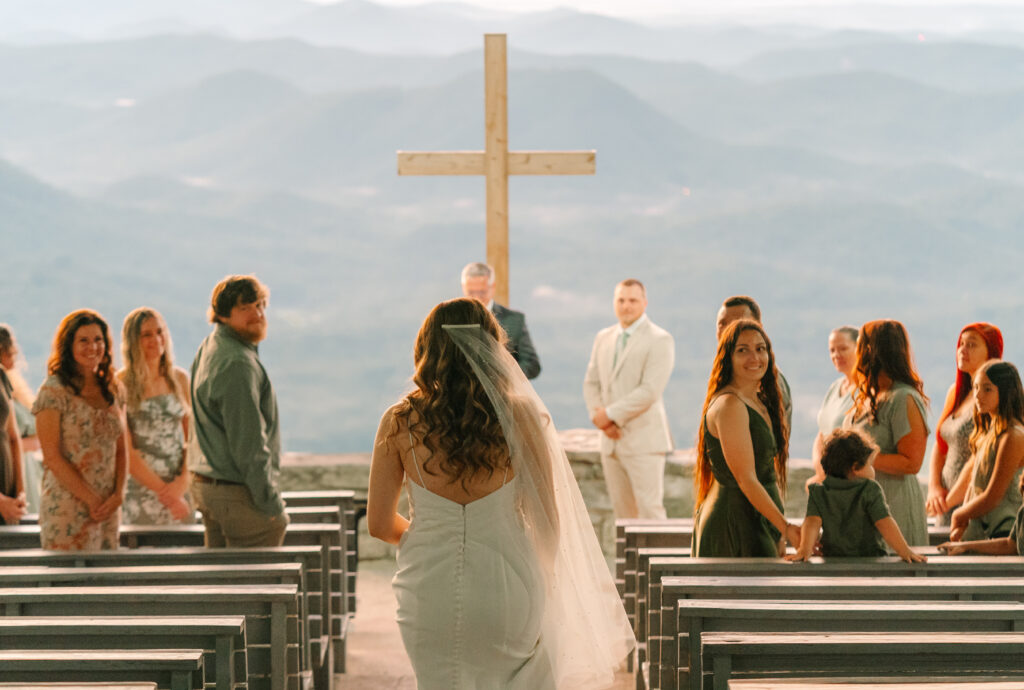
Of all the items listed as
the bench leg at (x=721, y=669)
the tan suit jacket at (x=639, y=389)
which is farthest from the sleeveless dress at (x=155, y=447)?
the bench leg at (x=721, y=669)

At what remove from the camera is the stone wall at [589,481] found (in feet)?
22.3

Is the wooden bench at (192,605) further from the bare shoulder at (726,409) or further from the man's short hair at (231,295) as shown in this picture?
the bare shoulder at (726,409)

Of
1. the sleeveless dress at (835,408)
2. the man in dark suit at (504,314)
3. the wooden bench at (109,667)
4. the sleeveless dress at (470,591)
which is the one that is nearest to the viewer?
the wooden bench at (109,667)

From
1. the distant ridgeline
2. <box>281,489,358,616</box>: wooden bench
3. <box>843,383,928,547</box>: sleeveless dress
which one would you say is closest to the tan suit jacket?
<box>281,489,358,616</box>: wooden bench

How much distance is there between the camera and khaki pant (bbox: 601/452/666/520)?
6.10 meters

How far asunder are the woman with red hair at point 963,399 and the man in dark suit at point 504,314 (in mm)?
2136

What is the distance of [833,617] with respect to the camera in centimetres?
284

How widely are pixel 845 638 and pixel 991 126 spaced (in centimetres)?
3589

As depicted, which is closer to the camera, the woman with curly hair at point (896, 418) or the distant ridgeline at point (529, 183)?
the woman with curly hair at point (896, 418)

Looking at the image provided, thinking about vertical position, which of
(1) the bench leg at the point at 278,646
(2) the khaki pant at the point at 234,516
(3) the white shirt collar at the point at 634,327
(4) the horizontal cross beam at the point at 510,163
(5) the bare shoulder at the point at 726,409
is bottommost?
(1) the bench leg at the point at 278,646

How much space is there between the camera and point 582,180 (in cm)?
3562

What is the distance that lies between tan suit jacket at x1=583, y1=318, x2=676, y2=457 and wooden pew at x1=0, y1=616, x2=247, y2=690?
11.4 feet

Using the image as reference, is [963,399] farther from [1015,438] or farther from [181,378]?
[181,378]

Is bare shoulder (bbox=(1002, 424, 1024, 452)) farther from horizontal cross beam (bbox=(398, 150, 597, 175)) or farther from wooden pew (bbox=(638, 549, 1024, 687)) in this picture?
horizontal cross beam (bbox=(398, 150, 597, 175))
